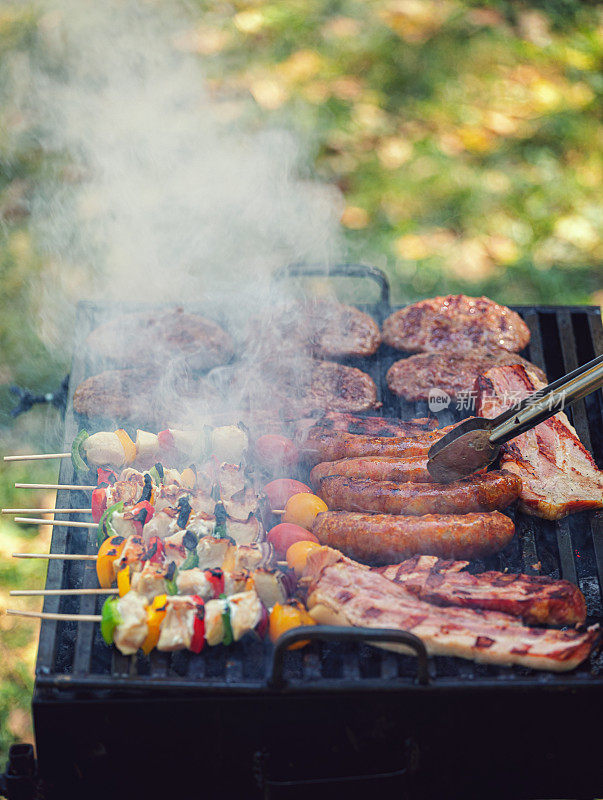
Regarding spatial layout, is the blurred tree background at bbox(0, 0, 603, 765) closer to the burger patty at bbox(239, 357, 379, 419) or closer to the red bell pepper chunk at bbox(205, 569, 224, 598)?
the burger patty at bbox(239, 357, 379, 419)

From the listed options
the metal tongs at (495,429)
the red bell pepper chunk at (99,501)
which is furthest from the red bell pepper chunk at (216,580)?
the metal tongs at (495,429)

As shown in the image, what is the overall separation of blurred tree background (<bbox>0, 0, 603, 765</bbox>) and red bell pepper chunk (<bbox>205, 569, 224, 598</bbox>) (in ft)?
7.45

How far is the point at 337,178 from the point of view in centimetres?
705

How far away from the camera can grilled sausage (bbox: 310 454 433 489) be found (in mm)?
3357

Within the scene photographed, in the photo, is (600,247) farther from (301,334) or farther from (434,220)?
(301,334)

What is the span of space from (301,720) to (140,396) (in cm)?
193

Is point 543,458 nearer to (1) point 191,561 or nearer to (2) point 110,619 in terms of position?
(1) point 191,561

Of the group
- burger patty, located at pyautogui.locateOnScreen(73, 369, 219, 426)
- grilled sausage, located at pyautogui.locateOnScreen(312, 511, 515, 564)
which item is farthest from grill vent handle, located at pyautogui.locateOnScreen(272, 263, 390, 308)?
grilled sausage, located at pyautogui.locateOnScreen(312, 511, 515, 564)

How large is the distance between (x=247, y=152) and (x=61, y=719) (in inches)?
229

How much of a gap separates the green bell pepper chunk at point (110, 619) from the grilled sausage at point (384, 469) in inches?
46.2

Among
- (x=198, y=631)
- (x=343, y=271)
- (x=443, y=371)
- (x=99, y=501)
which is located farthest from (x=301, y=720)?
(x=343, y=271)

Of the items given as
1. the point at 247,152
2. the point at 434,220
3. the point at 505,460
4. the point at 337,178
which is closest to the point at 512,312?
the point at 505,460

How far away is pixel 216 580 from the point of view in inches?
111

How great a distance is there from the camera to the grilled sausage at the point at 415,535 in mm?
3055
